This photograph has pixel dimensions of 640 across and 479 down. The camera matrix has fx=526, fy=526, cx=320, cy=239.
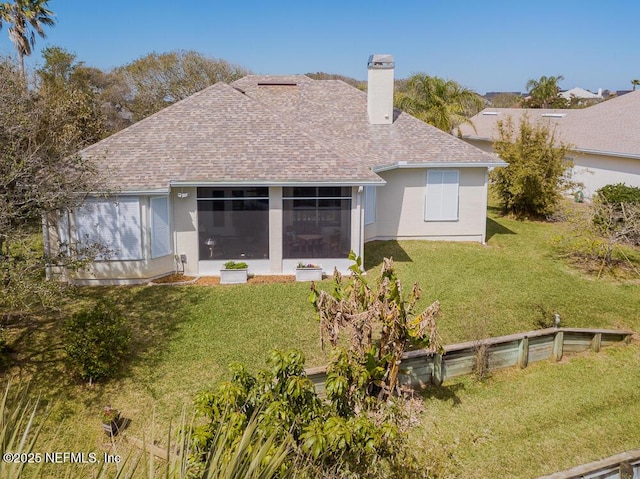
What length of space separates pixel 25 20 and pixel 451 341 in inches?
1216

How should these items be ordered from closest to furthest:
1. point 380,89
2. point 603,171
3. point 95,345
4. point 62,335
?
point 95,345, point 62,335, point 380,89, point 603,171

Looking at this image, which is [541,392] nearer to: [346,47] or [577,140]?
[577,140]

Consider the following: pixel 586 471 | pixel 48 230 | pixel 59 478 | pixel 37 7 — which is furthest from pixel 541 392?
pixel 37 7

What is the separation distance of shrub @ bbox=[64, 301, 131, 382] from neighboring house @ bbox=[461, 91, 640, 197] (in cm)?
2418

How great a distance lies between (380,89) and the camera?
79.6ft

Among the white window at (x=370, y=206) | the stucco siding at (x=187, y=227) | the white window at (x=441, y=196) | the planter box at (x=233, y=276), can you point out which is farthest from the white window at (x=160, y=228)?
the white window at (x=441, y=196)

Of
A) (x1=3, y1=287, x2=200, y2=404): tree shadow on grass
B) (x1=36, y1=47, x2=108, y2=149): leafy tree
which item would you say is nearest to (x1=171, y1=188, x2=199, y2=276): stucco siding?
(x1=3, y1=287, x2=200, y2=404): tree shadow on grass

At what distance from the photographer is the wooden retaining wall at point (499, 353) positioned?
11.2 meters

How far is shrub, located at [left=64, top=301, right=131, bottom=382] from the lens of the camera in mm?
10820

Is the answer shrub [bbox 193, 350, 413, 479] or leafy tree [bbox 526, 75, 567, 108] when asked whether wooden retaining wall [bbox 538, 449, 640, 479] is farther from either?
leafy tree [bbox 526, 75, 567, 108]

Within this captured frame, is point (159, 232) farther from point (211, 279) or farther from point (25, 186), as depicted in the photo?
point (25, 186)

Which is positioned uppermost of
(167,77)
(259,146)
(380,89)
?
(167,77)

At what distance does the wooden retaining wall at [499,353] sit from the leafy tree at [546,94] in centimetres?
5988

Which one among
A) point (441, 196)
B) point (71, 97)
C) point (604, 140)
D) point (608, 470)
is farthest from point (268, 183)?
point (604, 140)
